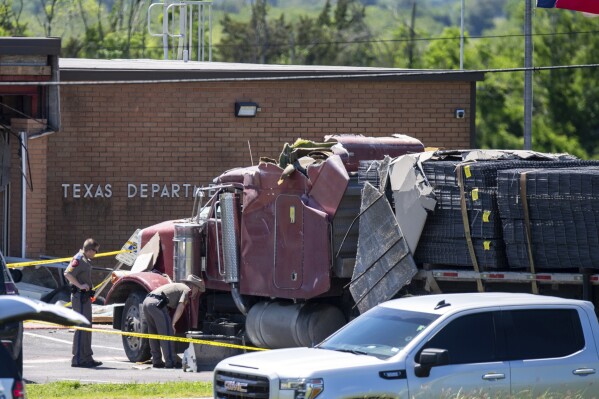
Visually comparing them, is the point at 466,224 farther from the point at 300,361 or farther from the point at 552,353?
the point at 300,361

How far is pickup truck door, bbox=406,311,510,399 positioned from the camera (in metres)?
9.50

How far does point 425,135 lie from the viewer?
80.8ft

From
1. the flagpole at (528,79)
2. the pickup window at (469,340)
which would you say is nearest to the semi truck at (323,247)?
the pickup window at (469,340)

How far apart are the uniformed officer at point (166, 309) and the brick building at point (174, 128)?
734 cm

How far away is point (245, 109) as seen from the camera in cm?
2366

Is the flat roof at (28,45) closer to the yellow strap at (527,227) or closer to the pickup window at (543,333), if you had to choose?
the yellow strap at (527,227)

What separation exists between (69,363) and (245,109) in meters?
8.92

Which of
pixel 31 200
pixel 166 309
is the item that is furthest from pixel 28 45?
pixel 31 200

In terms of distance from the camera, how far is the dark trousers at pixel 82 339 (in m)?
15.4

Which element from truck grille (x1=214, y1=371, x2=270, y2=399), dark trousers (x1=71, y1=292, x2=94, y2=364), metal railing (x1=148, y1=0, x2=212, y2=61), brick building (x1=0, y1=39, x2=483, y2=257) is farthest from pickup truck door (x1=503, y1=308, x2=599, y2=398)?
metal railing (x1=148, y1=0, x2=212, y2=61)

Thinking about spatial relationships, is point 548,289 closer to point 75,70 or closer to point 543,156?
point 543,156

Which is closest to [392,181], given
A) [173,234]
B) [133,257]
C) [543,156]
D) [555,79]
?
[543,156]

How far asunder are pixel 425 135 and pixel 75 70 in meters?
7.47

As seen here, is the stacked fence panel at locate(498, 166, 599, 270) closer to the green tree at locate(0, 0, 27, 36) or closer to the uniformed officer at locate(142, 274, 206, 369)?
the uniformed officer at locate(142, 274, 206, 369)
